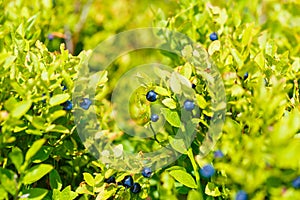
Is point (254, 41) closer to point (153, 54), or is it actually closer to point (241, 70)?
point (241, 70)

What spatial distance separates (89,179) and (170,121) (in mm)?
312

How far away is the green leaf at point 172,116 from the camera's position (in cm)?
156

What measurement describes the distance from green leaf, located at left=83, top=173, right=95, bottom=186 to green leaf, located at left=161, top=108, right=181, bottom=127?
0.30 m

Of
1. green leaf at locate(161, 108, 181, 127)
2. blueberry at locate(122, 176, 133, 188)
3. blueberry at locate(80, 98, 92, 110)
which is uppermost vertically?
blueberry at locate(80, 98, 92, 110)

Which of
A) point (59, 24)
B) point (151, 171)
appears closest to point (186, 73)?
point (151, 171)

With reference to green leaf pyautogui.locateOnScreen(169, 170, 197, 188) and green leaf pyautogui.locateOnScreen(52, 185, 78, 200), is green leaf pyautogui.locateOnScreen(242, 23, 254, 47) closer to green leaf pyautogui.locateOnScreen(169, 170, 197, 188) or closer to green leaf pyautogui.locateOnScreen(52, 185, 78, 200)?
green leaf pyautogui.locateOnScreen(169, 170, 197, 188)

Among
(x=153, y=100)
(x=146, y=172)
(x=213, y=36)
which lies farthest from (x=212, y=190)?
(x=213, y=36)

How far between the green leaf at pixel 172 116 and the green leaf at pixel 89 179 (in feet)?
0.99

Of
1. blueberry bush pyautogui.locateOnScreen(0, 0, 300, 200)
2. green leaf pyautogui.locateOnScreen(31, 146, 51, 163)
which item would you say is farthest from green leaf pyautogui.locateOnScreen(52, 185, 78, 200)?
green leaf pyautogui.locateOnScreen(31, 146, 51, 163)

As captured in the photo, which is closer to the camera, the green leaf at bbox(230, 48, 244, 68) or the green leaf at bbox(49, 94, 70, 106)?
the green leaf at bbox(49, 94, 70, 106)

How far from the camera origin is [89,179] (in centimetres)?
157

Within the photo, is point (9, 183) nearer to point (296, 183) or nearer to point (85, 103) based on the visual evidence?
point (85, 103)

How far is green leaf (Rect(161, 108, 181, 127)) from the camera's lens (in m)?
1.56

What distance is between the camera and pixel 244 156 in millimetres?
1159
